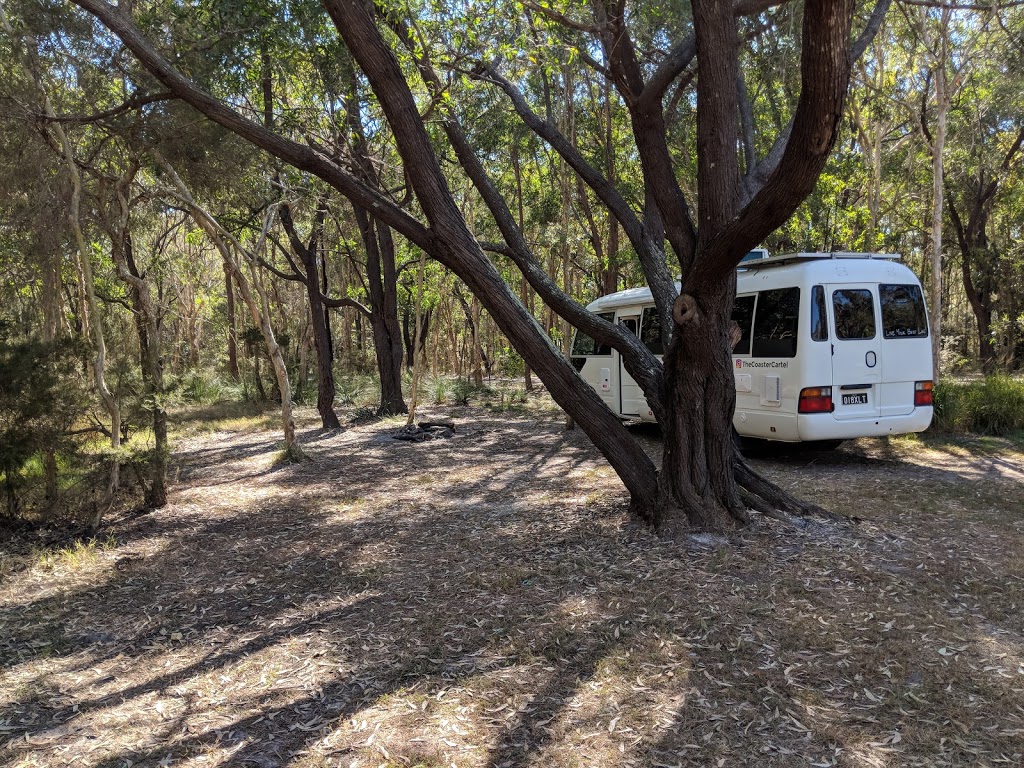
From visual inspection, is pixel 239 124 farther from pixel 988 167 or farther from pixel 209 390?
pixel 988 167

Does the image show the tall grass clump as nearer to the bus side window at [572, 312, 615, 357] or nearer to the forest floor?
the forest floor

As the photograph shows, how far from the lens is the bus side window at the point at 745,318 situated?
28.9ft

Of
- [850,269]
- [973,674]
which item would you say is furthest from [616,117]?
[973,674]

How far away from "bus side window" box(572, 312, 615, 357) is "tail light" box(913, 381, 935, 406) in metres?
4.93

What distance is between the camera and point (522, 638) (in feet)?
12.7

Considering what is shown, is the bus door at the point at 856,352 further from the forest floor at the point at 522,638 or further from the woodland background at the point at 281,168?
the woodland background at the point at 281,168

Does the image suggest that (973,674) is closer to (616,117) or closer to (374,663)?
(374,663)

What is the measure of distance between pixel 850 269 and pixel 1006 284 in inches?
691

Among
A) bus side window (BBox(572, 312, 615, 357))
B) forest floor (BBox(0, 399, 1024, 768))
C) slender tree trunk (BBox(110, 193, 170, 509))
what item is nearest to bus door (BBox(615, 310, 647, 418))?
bus side window (BBox(572, 312, 615, 357))

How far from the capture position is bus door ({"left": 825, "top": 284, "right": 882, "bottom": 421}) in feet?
26.3

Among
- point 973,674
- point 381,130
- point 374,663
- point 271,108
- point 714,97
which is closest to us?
point 973,674

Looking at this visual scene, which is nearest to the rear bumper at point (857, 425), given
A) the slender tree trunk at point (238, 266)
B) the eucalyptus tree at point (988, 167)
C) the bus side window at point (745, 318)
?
the bus side window at point (745, 318)

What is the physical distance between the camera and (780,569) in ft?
15.2

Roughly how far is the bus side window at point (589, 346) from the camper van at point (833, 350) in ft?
11.9
